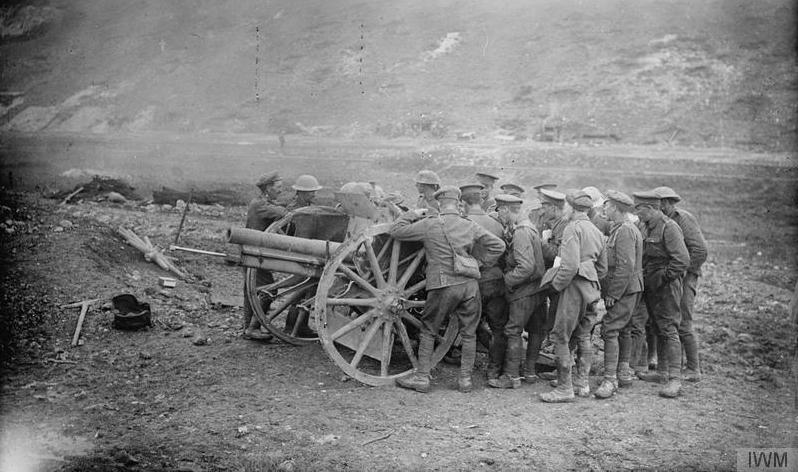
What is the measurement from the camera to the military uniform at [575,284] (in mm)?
5961

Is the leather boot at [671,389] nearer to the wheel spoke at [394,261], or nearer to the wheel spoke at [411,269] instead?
the wheel spoke at [411,269]

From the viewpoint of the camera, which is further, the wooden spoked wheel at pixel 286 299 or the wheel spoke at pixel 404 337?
the wooden spoked wheel at pixel 286 299

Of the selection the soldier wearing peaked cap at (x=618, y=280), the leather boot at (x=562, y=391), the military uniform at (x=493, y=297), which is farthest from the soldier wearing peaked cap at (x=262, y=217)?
the soldier wearing peaked cap at (x=618, y=280)

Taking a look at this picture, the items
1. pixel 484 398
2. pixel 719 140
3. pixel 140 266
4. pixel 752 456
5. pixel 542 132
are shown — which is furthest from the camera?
pixel 542 132

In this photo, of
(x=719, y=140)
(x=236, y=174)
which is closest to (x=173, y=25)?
(x=236, y=174)

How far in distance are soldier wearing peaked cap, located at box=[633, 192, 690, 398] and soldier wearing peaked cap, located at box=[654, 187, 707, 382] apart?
0.17m

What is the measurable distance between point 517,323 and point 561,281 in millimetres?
716

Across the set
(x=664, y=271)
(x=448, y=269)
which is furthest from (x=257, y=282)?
(x=664, y=271)

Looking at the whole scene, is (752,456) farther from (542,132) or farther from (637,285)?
(542,132)

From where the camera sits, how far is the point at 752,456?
17.1 feet

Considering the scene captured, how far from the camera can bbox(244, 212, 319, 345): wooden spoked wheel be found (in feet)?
22.6

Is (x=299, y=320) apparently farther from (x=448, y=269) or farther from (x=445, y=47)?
(x=445, y=47)

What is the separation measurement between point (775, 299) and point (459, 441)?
7319mm

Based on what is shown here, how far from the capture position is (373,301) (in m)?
6.06
